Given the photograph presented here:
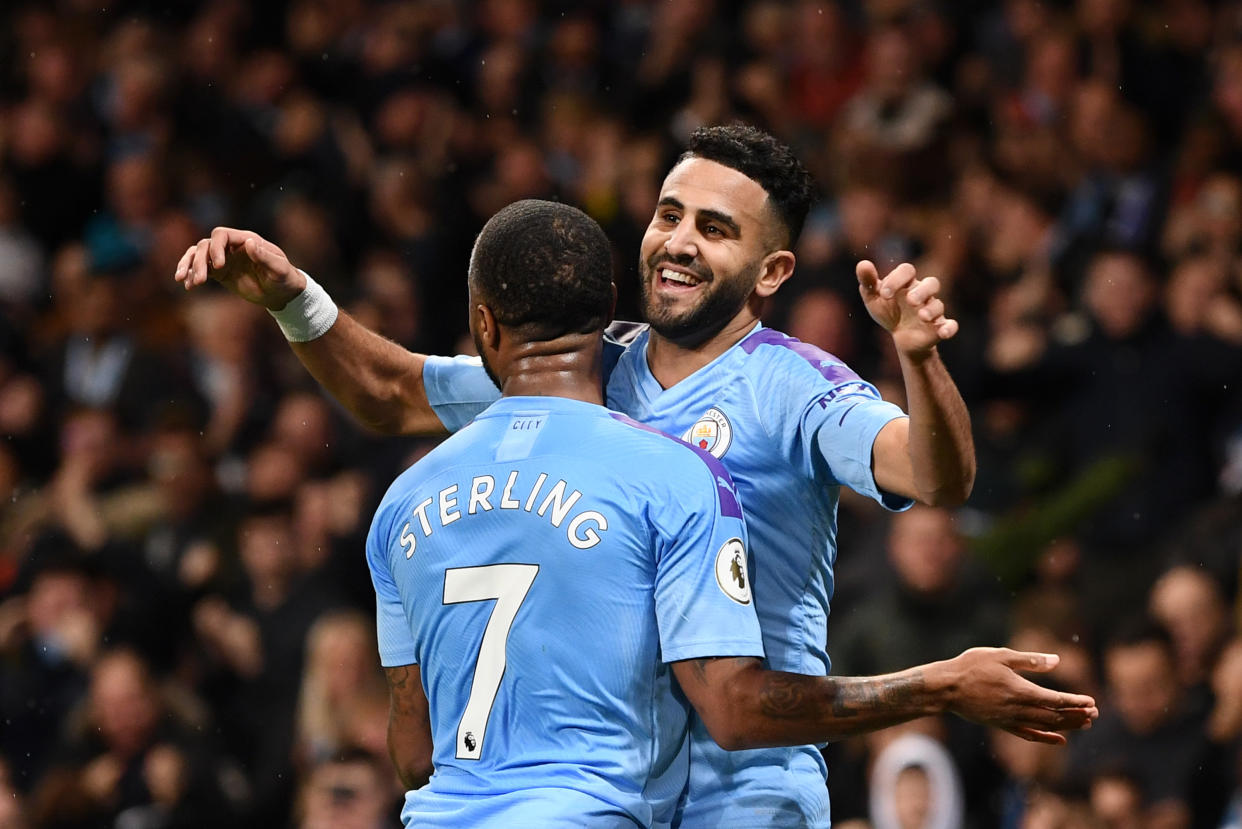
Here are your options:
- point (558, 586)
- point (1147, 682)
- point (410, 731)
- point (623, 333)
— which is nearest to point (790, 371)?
point (623, 333)

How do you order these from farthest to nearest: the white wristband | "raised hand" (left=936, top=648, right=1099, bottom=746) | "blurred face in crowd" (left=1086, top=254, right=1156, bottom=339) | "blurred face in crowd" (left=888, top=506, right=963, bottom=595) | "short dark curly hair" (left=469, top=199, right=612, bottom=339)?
"blurred face in crowd" (left=1086, top=254, right=1156, bottom=339) < "blurred face in crowd" (left=888, top=506, right=963, bottom=595) < the white wristband < "short dark curly hair" (left=469, top=199, right=612, bottom=339) < "raised hand" (left=936, top=648, right=1099, bottom=746)

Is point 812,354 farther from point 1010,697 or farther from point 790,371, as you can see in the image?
point 1010,697

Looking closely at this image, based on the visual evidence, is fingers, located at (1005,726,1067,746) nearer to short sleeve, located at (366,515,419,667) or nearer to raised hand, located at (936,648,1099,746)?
raised hand, located at (936,648,1099,746)

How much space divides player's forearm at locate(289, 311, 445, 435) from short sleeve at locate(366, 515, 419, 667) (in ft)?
3.40

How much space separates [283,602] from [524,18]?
15.1 ft

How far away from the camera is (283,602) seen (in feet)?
30.0

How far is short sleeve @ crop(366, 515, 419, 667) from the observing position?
3.81 meters

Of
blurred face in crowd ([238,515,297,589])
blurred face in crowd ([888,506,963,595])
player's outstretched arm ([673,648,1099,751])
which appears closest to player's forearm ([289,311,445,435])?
player's outstretched arm ([673,648,1099,751])

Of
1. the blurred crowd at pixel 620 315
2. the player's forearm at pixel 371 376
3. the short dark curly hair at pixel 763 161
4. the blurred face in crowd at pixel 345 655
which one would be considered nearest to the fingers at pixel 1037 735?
the short dark curly hair at pixel 763 161

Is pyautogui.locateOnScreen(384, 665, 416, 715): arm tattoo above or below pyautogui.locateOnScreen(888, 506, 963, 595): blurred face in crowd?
below

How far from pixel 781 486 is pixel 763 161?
2.66 feet

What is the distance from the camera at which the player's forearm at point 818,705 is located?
11.2 feet

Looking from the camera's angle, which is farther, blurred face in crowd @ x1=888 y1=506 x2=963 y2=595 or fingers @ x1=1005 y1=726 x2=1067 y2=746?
blurred face in crowd @ x1=888 y1=506 x2=963 y2=595

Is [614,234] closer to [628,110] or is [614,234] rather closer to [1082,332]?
[628,110]
